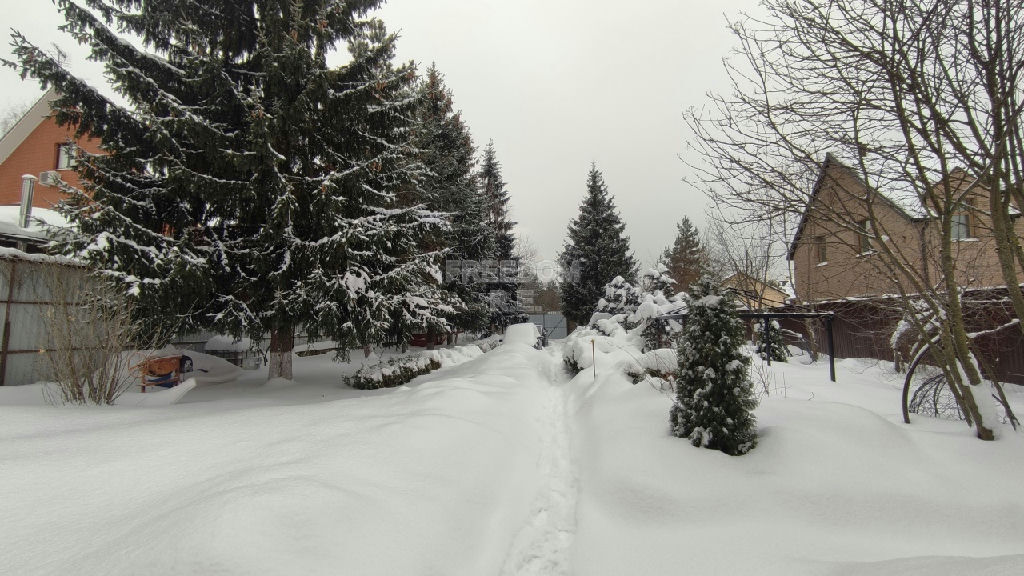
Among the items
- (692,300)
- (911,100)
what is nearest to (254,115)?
(692,300)

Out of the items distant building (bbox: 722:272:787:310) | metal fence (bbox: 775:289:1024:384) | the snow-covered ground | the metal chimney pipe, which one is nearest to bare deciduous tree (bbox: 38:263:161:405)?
the snow-covered ground

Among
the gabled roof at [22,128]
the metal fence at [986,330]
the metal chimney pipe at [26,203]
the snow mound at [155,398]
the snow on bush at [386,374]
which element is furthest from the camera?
the gabled roof at [22,128]

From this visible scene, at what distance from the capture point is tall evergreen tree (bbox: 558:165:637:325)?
999 inches

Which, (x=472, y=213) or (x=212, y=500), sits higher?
(x=472, y=213)

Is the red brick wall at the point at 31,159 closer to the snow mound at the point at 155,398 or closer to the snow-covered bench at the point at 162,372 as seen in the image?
the snow-covered bench at the point at 162,372

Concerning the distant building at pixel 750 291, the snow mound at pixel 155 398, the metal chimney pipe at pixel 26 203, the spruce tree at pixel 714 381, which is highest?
the metal chimney pipe at pixel 26 203

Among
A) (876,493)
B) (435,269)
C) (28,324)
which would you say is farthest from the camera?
(435,269)

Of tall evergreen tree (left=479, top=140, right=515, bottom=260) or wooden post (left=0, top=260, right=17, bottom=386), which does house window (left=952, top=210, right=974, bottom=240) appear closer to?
wooden post (left=0, top=260, right=17, bottom=386)

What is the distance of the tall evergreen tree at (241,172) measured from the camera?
6570 mm

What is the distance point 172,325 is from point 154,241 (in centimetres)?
141

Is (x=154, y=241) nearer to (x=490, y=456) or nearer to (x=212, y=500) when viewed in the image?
(x=212, y=500)

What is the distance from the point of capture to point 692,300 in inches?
169

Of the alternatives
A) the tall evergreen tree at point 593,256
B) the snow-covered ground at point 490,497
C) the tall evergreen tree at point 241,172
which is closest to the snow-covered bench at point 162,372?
the tall evergreen tree at point 241,172

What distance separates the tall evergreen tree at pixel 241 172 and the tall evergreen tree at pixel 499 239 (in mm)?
10320
